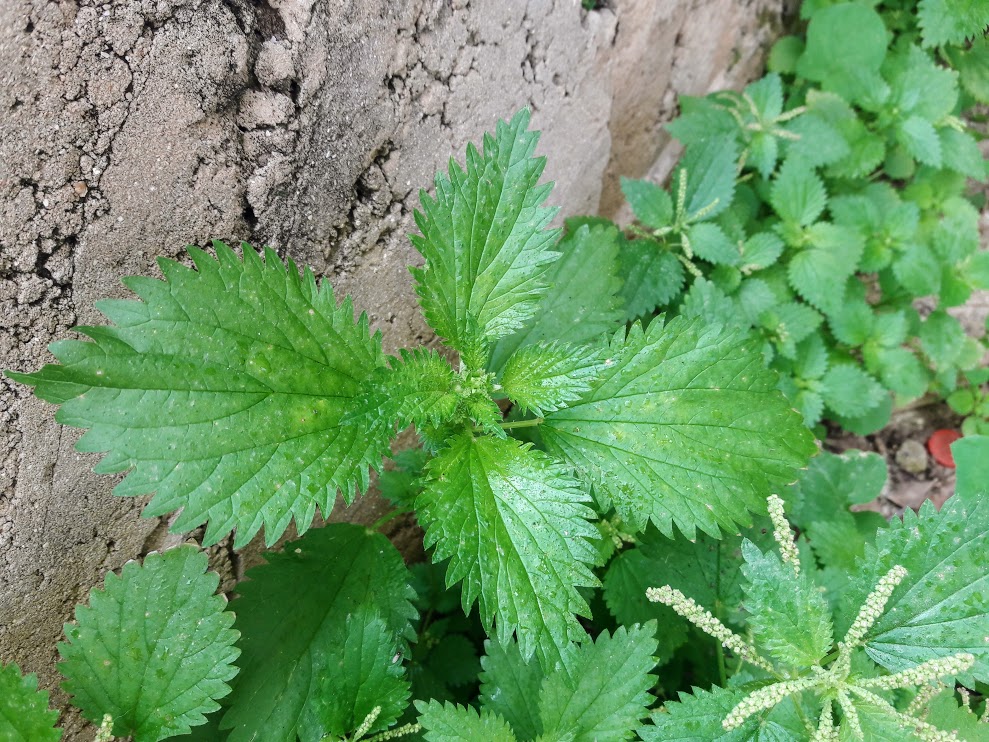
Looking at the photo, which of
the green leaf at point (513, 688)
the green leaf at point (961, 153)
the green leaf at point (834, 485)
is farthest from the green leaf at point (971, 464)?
the green leaf at point (513, 688)

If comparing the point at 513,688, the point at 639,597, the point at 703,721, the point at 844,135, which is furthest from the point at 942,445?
the point at 513,688

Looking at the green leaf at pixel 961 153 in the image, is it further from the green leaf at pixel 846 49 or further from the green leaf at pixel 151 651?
the green leaf at pixel 151 651

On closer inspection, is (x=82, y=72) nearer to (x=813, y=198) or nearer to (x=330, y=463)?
(x=330, y=463)

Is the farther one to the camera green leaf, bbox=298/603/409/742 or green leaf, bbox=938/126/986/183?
green leaf, bbox=938/126/986/183

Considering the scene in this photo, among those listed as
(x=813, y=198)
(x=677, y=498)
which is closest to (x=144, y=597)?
(x=677, y=498)

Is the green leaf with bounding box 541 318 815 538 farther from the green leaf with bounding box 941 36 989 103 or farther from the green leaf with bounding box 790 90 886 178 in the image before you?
the green leaf with bounding box 941 36 989 103

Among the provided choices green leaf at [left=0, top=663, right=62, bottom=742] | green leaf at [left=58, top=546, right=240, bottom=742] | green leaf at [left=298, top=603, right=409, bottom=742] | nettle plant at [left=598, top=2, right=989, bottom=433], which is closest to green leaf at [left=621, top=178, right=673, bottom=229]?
nettle plant at [left=598, top=2, right=989, bottom=433]

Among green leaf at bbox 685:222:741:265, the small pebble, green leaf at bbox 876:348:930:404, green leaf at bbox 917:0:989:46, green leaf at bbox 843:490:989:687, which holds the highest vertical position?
green leaf at bbox 917:0:989:46
